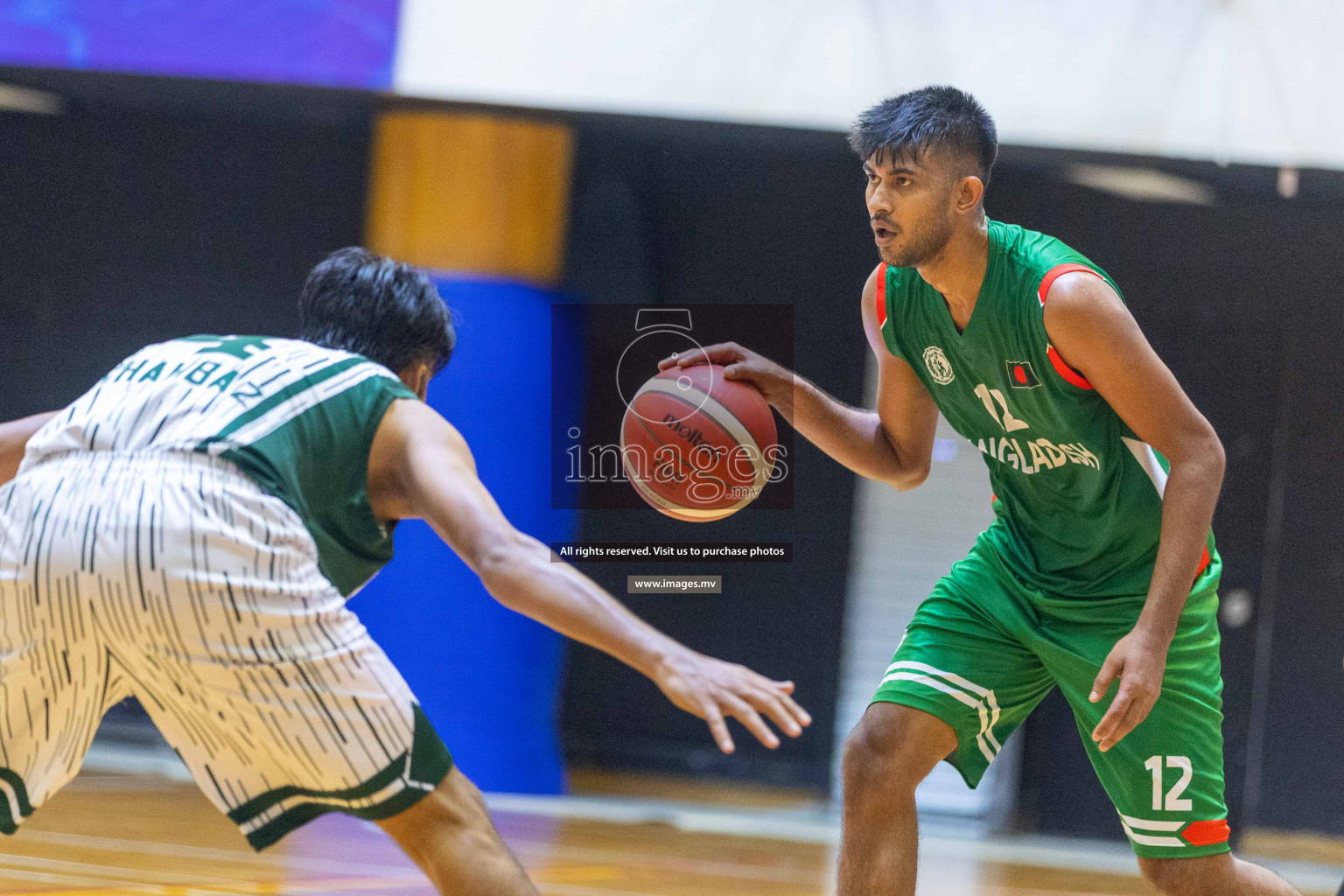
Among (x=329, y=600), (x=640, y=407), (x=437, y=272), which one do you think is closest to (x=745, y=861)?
(x=640, y=407)

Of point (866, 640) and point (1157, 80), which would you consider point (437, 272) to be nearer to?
point (866, 640)

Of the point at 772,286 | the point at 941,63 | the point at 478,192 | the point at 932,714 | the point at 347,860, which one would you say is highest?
the point at 941,63

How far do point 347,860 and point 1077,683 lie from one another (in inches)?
97.8

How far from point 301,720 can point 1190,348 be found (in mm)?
4107

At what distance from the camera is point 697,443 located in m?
2.92

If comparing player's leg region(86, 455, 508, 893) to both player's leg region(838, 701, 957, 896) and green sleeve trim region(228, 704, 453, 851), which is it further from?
Answer: player's leg region(838, 701, 957, 896)

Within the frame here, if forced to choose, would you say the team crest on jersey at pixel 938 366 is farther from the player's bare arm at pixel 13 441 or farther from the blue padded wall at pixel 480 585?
the blue padded wall at pixel 480 585

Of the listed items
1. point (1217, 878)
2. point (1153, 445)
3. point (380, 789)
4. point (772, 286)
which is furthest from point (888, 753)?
point (772, 286)

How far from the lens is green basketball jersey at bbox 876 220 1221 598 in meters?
2.38

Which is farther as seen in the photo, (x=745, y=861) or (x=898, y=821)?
(x=745, y=861)

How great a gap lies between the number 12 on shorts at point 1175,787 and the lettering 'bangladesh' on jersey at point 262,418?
1450 mm

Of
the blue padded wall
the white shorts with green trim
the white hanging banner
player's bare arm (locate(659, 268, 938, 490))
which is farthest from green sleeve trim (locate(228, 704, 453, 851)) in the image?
the white hanging banner

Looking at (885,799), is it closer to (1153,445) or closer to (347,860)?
(1153,445)

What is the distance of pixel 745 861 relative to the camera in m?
4.32
